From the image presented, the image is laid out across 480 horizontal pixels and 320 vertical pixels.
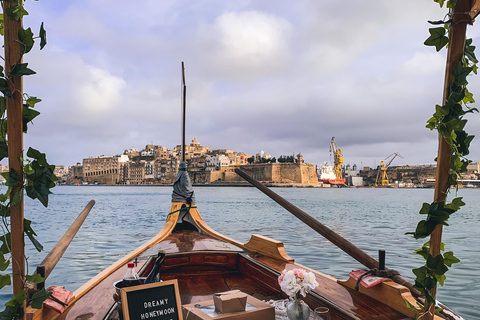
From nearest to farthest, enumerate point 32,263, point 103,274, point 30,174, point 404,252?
1. point 30,174
2. point 103,274
3. point 32,263
4. point 404,252

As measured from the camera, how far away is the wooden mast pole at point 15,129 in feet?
3.08

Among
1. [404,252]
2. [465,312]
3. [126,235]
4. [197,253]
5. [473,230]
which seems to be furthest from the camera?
[473,230]

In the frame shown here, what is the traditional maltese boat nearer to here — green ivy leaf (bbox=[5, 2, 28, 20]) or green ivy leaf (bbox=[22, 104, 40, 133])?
green ivy leaf (bbox=[22, 104, 40, 133])

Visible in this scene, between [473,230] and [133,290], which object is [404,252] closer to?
[473,230]

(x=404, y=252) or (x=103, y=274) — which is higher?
(x=103, y=274)

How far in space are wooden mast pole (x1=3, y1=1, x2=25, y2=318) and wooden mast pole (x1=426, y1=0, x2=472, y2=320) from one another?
45.6 inches

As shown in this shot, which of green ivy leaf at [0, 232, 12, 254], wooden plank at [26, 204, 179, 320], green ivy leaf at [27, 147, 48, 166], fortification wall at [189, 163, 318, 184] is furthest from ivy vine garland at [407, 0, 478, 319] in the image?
fortification wall at [189, 163, 318, 184]

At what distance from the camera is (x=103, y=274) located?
212 cm

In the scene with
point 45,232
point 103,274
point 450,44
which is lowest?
point 45,232

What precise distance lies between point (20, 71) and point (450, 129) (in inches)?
45.1

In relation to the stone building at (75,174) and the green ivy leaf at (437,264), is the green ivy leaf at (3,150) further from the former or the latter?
the stone building at (75,174)

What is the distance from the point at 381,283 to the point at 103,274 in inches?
61.4

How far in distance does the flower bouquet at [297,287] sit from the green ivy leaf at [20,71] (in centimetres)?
105

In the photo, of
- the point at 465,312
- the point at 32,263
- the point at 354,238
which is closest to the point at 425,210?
the point at 465,312
